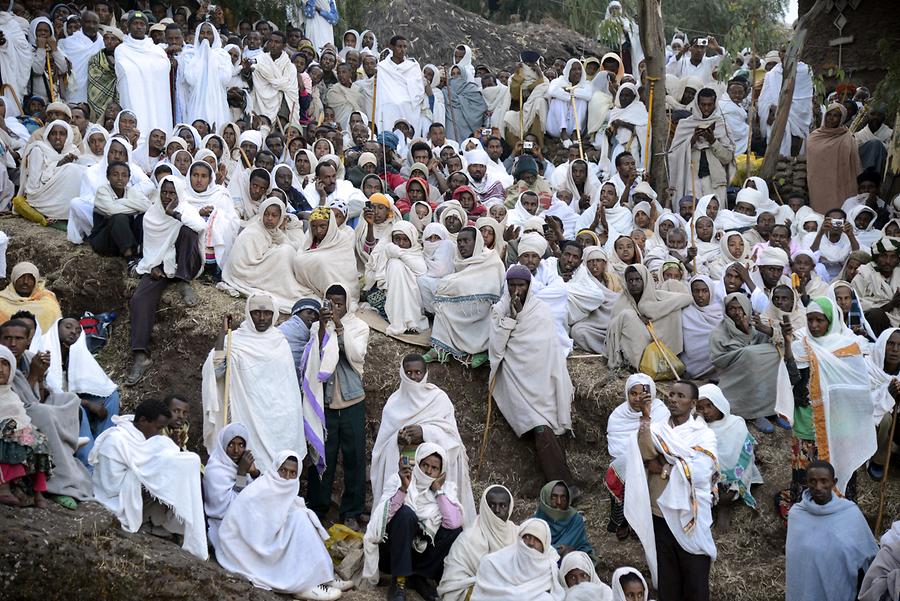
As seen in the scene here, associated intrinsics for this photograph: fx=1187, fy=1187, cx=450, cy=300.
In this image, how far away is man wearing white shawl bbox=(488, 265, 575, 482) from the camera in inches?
392

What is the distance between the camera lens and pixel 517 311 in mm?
10133

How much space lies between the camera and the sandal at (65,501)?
7.48 m

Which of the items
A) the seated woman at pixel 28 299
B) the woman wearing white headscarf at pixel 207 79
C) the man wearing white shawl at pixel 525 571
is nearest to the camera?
the man wearing white shawl at pixel 525 571

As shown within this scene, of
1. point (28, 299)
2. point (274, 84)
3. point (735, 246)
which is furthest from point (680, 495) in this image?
Answer: point (274, 84)

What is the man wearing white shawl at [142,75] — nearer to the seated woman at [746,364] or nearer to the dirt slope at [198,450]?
the dirt slope at [198,450]

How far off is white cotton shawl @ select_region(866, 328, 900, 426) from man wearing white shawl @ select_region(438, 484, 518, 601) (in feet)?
10.5

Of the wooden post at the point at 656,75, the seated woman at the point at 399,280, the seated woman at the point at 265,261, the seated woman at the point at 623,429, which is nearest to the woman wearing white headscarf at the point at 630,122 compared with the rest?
the wooden post at the point at 656,75

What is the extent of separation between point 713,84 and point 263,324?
9.77m

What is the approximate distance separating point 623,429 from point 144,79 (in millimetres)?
8346

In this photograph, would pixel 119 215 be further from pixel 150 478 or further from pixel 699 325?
pixel 699 325

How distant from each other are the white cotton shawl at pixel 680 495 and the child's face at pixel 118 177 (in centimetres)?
582

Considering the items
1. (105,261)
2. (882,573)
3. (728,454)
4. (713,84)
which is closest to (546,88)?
(713,84)

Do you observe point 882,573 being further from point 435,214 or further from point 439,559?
point 435,214

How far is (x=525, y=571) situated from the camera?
313 inches
